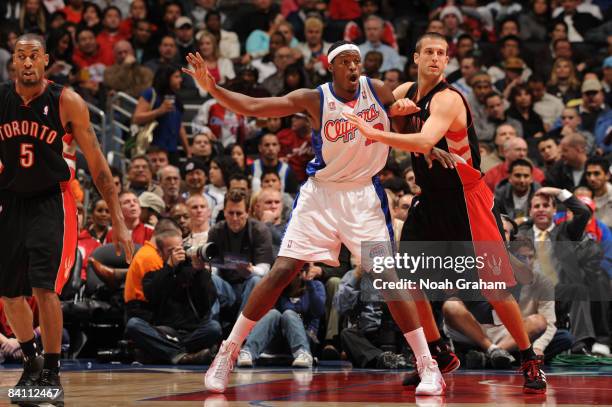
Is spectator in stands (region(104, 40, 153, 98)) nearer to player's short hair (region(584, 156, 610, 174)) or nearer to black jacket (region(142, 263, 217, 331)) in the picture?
black jacket (region(142, 263, 217, 331))

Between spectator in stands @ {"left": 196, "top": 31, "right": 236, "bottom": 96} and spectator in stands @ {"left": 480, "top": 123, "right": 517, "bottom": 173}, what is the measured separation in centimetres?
420

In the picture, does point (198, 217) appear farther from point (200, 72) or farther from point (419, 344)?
point (419, 344)

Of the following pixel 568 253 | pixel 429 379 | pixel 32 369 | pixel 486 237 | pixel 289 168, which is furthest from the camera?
pixel 289 168

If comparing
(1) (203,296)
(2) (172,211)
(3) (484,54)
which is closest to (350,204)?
(1) (203,296)

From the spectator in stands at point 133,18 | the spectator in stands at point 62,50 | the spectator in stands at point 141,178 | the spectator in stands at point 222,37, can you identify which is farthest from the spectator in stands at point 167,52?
the spectator in stands at point 141,178

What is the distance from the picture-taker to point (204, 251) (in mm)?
8961

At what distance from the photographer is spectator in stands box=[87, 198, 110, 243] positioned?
11.3 metres

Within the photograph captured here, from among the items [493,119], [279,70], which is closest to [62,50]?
[279,70]

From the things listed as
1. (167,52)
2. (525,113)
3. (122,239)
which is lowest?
(122,239)

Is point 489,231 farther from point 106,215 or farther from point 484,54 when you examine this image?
point 484,54

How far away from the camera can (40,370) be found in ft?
20.0

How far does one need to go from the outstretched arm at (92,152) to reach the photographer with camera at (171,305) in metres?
3.16

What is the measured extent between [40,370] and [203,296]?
145 inches

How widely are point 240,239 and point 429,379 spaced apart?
12.9 feet
